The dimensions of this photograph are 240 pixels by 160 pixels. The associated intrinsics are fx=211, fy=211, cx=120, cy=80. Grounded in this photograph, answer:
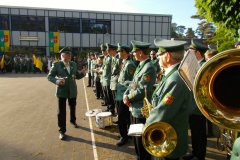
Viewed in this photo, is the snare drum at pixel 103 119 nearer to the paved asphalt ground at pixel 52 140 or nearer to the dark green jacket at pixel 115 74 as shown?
the paved asphalt ground at pixel 52 140

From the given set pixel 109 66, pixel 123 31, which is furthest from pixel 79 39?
pixel 109 66

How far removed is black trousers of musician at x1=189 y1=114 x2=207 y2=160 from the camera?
3.71 meters

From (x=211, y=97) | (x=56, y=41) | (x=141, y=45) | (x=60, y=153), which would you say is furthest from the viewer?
(x=56, y=41)

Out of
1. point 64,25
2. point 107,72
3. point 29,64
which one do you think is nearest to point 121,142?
point 107,72

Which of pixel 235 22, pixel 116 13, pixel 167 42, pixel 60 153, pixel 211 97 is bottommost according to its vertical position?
pixel 60 153

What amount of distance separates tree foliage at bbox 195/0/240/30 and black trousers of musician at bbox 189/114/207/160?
3709mm

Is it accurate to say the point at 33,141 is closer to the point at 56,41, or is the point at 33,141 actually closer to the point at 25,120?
the point at 25,120

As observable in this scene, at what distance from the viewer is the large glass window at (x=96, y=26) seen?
107 ft

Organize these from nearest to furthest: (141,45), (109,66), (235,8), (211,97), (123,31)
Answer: (211,97) < (141,45) < (235,8) < (109,66) < (123,31)

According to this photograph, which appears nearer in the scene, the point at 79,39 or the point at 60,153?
the point at 60,153

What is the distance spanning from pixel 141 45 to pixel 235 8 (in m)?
3.98

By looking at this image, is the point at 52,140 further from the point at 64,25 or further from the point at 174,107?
the point at 64,25

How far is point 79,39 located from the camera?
3281 centimetres

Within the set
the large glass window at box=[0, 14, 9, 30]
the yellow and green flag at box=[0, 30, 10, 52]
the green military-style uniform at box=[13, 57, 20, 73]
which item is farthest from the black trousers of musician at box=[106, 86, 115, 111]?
the large glass window at box=[0, 14, 9, 30]
